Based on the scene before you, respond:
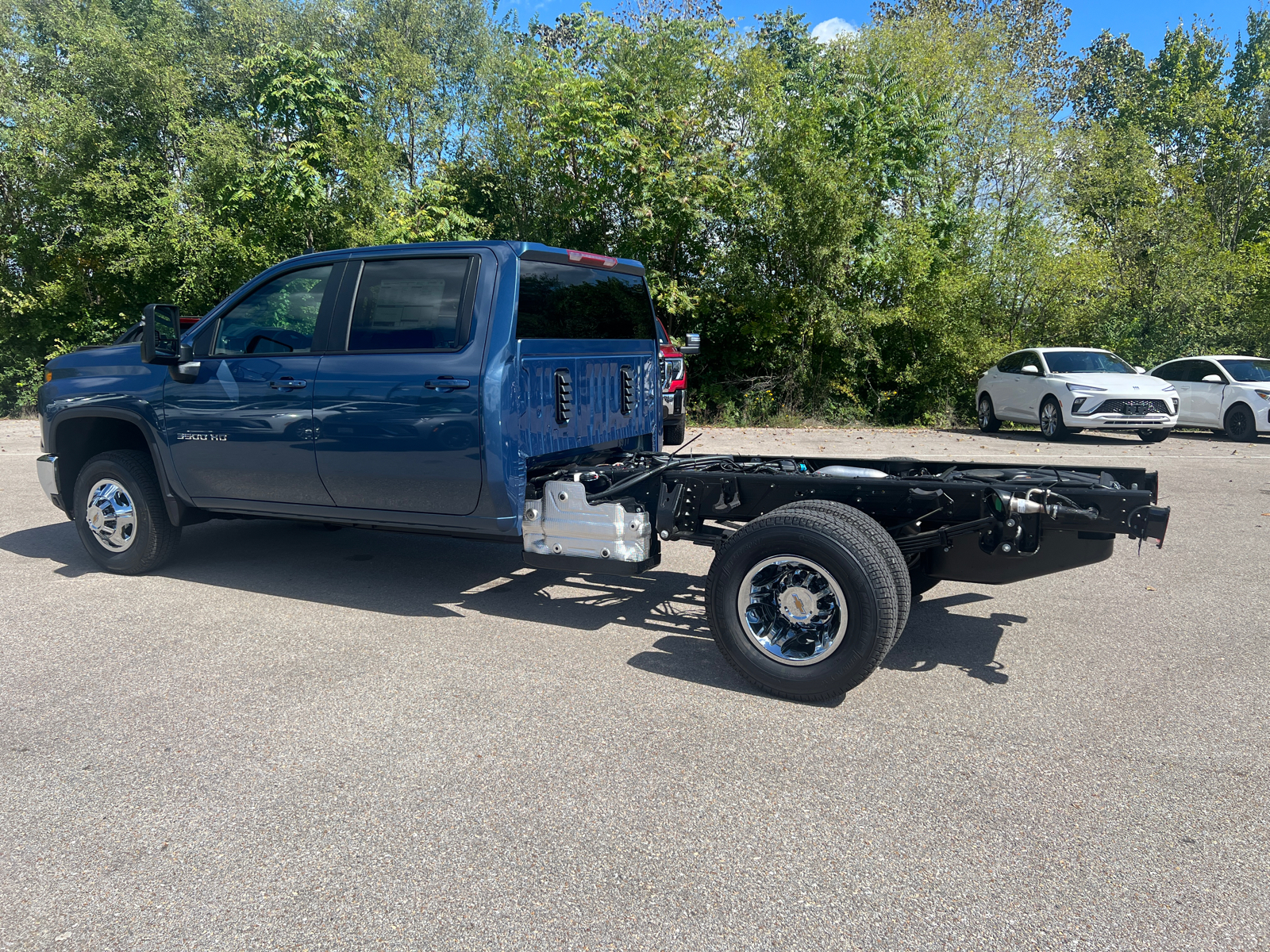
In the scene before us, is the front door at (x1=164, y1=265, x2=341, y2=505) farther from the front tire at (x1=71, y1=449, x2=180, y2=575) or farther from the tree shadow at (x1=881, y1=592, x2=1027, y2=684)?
the tree shadow at (x1=881, y1=592, x2=1027, y2=684)

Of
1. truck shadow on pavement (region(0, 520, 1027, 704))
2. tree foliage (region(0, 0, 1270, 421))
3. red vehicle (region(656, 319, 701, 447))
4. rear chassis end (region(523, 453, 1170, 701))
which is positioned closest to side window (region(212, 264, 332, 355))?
truck shadow on pavement (region(0, 520, 1027, 704))

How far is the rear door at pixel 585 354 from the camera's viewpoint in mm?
5121

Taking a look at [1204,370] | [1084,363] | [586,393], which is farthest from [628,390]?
[1204,370]

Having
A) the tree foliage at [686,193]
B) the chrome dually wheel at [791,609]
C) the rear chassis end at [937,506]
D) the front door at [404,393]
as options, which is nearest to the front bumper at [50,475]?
the front door at [404,393]

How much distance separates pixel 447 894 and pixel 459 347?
9.74 ft

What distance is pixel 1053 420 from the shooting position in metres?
15.4

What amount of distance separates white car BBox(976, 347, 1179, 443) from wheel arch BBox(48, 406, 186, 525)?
1343cm

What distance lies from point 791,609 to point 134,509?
455cm

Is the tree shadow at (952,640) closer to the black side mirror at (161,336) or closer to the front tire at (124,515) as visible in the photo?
the black side mirror at (161,336)

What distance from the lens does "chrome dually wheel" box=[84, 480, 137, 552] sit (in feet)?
20.5

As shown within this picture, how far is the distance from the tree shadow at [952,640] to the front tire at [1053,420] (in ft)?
35.1

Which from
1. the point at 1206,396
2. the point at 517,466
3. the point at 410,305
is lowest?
Answer: the point at 517,466

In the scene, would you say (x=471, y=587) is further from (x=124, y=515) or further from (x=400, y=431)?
(x=124, y=515)

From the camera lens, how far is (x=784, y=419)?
18062mm
